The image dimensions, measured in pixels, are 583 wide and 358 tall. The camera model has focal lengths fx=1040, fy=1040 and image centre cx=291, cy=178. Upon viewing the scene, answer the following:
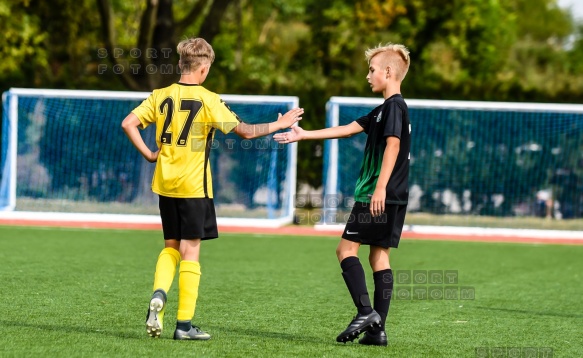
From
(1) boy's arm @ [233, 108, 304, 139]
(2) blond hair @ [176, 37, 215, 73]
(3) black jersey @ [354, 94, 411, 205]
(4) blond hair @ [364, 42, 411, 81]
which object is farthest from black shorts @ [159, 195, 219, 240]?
(4) blond hair @ [364, 42, 411, 81]

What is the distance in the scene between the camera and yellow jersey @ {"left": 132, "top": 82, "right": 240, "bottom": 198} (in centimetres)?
629

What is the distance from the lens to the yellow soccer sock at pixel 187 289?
6246 millimetres

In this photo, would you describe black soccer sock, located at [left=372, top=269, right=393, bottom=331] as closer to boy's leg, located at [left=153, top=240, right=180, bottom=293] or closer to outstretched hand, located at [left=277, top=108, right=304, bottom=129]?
outstretched hand, located at [left=277, top=108, right=304, bottom=129]

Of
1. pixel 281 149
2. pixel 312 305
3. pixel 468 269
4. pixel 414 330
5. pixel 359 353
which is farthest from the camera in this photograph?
pixel 281 149

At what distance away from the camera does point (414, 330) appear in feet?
23.3

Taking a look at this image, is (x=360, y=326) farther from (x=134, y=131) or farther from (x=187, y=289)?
(x=134, y=131)

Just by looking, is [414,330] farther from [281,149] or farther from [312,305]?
[281,149]

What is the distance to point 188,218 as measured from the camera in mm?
6309

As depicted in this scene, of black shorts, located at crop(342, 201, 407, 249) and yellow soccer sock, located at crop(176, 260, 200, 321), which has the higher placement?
black shorts, located at crop(342, 201, 407, 249)

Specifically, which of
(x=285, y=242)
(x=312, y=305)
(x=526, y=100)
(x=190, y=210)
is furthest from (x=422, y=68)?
(x=190, y=210)

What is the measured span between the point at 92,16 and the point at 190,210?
21.4 metres

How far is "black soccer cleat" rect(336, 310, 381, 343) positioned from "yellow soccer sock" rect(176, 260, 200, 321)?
2.98 ft

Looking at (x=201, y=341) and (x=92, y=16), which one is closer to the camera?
(x=201, y=341)

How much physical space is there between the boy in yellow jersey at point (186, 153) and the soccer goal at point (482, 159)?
487 inches
